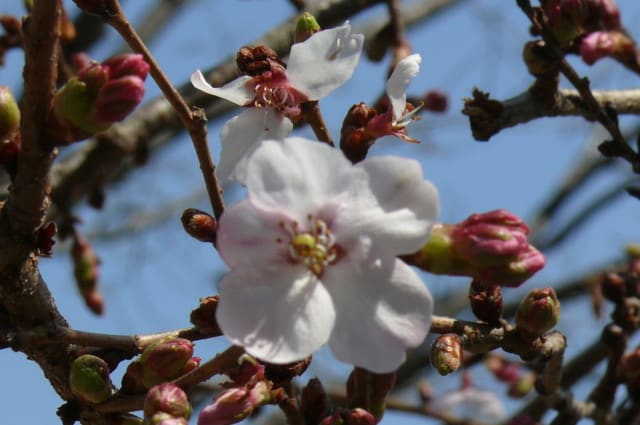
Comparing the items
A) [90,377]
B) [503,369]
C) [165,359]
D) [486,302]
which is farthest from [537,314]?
[503,369]

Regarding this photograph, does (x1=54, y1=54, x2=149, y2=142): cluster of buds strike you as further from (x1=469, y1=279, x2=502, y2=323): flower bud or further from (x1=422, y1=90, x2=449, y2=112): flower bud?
(x1=422, y1=90, x2=449, y2=112): flower bud

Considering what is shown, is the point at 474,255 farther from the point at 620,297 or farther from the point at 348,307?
the point at 620,297

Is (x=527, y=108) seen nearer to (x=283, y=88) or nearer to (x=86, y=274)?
(x=283, y=88)

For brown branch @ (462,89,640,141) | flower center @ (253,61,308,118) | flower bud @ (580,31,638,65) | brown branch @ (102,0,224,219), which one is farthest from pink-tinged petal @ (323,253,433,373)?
flower bud @ (580,31,638,65)

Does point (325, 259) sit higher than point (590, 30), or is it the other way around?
point (325, 259)

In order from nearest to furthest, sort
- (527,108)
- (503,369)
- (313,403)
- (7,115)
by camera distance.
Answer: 1. (7,115)
2. (313,403)
3. (527,108)
4. (503,369)

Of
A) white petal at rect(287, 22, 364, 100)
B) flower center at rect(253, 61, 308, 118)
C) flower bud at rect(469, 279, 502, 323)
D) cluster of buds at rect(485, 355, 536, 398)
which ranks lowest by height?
cluster of buds at rect(485, 355, 536, 398)

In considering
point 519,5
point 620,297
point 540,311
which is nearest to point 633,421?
point 620,297
